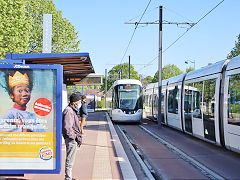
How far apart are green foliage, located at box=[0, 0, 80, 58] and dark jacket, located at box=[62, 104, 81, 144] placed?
49.5 feet

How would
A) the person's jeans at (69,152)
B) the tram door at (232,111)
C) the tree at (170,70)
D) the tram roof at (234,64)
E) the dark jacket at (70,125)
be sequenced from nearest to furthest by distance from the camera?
1. the dark jacket at (70,125)
2. the person's jeans at (69,152)
3. the tram door at (232,111)
4. the tram roof at (234,64)
5. the tree at (170,70)

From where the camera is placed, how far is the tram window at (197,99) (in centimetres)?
1191

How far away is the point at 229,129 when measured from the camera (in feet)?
29.1

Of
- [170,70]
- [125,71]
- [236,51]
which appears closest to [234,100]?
[236,51]

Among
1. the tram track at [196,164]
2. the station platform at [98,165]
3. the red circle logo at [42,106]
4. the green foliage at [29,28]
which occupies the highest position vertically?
the green foliage at [29,28]

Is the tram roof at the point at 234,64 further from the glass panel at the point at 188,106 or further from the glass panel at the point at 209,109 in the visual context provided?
the glass panel at the point at 188,106

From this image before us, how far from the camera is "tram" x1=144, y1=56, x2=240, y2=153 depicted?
8.85 metres

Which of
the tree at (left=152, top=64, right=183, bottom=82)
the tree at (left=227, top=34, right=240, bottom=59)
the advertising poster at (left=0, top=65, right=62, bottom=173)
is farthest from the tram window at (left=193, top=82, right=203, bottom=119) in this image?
the tree at (left=152, top=64, right=183, bottom=82)

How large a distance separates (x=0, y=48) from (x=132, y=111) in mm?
9505

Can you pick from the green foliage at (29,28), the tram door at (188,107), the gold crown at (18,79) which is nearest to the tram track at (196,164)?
the tram door at (188,107)

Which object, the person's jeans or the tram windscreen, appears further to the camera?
the tram windscreen

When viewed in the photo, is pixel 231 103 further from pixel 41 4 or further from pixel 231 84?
pixel 41 4

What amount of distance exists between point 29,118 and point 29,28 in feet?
61.7

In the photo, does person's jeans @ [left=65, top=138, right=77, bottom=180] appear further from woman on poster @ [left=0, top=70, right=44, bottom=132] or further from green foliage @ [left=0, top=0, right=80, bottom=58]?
green foliage @ [left=0, top=0, right=80, bottom=58]
